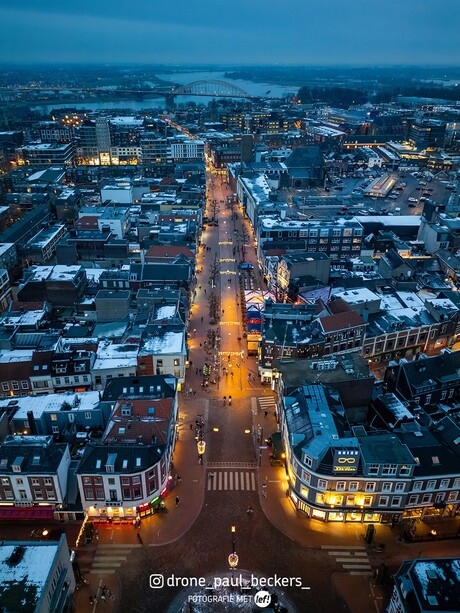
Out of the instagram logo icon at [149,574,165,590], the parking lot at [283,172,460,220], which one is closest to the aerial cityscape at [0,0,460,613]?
the instagram logo icon at [149,574,165,590]

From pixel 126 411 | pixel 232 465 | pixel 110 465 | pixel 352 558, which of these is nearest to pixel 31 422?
pixel 126 411

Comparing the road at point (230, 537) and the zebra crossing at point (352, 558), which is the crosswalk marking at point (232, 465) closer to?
the road at point (230, 537)

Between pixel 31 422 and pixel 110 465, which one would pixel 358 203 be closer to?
pixel 31 422

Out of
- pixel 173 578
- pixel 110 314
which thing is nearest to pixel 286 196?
pixel 110 314

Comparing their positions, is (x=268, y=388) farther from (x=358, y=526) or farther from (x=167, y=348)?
(x=358, y=526)

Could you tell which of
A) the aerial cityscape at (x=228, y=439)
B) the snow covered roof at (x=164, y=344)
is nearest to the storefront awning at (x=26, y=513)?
the aerial cityscape at (x=228, y=439)

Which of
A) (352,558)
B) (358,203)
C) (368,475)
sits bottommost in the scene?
(352,558)

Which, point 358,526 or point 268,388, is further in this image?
point 268,388
